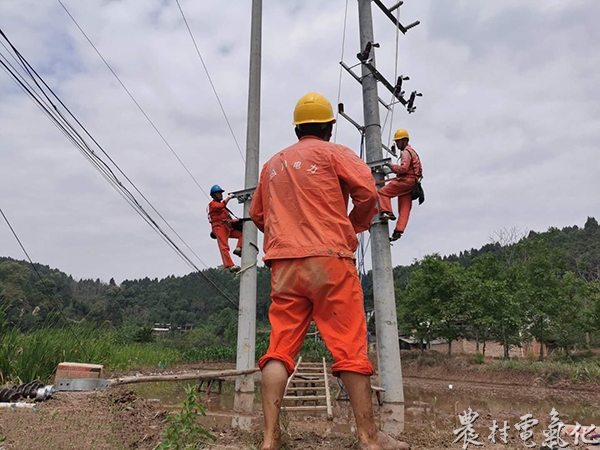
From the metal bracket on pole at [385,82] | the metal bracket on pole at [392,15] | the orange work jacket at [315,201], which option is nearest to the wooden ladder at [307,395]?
the orange work jacket at [315,201]

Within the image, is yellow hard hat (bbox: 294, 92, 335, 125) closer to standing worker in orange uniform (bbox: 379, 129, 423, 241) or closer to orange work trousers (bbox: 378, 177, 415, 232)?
standing worker in orange uniform (bbox: 379, 129, 423, 241)

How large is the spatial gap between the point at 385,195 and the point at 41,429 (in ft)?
15.9

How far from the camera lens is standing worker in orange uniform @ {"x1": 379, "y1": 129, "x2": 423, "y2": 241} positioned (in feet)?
20.0

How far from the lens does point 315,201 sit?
8.43 ft

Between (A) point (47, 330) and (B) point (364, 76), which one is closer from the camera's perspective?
(B) point (364, 76)

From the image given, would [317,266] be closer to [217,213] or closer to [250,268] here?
[250,268]

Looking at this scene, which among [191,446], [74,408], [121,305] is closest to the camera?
[191,446]

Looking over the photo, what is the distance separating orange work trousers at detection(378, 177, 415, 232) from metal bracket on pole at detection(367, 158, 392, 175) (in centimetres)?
23

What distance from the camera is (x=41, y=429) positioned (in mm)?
2609

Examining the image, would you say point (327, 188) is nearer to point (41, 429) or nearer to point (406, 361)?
point (41, 429)

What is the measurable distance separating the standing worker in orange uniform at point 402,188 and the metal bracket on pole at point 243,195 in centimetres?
249

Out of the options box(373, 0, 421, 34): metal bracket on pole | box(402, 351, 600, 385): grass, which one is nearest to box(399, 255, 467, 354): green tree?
box(402, 351, 600, 385): grass

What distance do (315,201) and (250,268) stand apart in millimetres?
5030

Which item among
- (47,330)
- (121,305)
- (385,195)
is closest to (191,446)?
(385,195)
